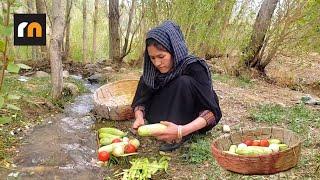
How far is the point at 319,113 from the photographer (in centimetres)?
428

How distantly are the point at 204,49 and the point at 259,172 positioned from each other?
5808mm

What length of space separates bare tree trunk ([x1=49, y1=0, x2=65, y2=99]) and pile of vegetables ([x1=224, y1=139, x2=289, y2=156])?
8.80 ft

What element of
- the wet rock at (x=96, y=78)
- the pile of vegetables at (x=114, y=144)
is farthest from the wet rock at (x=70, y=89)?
the pile of vegetables at (x=114, y=144)

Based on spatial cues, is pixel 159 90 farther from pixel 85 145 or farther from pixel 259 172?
pixel 259 172

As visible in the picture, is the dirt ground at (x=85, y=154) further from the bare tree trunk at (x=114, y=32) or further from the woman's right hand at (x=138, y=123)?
the bare tree trunk at (x=114, y=32)

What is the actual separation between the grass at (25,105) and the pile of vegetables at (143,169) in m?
0.99

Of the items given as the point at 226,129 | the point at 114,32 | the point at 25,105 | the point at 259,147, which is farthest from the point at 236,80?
the point at 259,147

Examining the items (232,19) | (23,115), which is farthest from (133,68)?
(23,115)

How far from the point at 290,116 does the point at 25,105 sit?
277cm

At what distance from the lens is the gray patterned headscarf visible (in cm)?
303

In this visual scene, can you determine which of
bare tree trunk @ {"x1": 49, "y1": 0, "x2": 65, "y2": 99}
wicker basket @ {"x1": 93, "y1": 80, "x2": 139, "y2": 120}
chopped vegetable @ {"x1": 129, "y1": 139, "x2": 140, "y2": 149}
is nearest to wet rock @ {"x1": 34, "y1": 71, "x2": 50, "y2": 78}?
bare tree trunk @ {"x1": 49, "y1": 0, "x2": 65, "y2": 99}

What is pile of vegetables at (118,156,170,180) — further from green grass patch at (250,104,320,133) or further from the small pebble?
green grass patch at (250,104,320,133)

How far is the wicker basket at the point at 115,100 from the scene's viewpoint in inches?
165

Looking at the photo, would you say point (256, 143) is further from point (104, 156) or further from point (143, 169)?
point (104, 156)
